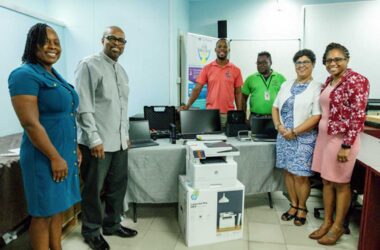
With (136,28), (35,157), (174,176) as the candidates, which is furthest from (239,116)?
(35,157)

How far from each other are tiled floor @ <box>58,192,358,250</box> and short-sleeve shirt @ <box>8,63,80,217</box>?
2.88ft

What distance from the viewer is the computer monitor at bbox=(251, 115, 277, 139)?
2928 millimetres

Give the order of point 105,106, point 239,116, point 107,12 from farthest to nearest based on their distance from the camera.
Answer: point 107,12
point 239,116
point 105,106

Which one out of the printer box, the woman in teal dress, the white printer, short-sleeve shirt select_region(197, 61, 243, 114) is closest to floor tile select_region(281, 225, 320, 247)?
the printer box

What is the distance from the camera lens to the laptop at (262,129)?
9.60 feet

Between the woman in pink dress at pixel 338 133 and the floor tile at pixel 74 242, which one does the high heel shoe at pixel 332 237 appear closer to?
the woman in pink dress at pixel 338 133

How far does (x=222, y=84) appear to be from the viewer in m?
3.28

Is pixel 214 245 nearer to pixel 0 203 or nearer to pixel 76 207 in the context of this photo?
pixel 76 207

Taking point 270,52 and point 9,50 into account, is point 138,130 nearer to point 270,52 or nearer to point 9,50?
point 9,50

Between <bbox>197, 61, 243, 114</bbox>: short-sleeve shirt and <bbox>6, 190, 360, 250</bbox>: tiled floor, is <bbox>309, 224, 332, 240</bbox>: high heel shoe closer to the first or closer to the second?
<bbox>6, 190, 360, 250</bbox>: tiled floor

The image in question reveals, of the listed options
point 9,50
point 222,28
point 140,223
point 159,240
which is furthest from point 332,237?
point 222,28

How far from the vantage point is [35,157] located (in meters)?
1.54

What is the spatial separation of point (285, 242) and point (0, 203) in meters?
2.05

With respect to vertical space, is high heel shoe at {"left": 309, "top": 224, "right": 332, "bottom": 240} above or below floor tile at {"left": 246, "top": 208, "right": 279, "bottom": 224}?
above
